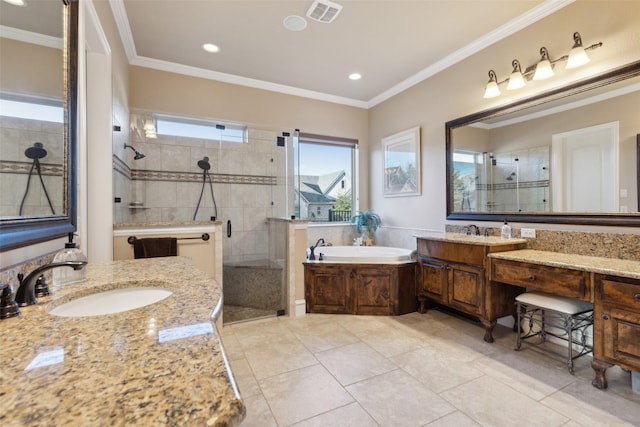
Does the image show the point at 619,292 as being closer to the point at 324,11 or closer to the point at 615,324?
the point at 615,324

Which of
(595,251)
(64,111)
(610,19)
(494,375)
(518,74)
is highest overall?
(610,19)

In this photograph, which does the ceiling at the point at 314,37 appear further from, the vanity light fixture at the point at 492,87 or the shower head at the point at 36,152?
the shower head at the point at 36,152

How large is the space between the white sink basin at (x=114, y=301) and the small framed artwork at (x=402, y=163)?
3166 mm

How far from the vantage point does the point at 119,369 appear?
1.73 feet

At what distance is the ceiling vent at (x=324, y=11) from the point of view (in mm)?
2352

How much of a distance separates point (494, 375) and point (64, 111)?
285 centimetres

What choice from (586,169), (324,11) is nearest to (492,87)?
(586,169)

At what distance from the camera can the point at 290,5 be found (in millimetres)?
2373

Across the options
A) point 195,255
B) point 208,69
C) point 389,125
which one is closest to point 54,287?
point 195,255

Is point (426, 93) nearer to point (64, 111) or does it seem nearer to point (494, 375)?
point (494, 375)

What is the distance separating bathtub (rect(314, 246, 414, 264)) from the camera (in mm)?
3104

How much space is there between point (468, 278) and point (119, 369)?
104 inches

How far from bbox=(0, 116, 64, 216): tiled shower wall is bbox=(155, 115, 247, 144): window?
219 centimetres

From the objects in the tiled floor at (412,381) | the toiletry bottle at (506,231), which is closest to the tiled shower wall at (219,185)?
the tiled floor at (412,381)
